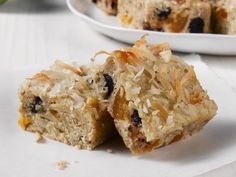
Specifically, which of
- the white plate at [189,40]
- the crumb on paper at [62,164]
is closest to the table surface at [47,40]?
the white plate at [189,40]

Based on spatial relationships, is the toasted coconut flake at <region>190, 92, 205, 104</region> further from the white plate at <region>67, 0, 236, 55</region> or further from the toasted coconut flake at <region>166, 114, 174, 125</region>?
the white plate at <region>67, 0, 236, 55</region>

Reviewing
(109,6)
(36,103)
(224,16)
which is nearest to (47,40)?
(109,6)

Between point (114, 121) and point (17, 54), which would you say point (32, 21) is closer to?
point (17, 54)

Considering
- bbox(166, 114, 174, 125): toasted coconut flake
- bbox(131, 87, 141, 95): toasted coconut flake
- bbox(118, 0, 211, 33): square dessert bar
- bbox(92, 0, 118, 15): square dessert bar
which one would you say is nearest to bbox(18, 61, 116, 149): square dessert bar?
bbox(131, 87, 141, 95): toasted coconut flake

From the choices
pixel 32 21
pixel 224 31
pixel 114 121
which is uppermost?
pixel 114 121

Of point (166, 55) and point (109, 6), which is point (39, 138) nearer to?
point (166, 55)

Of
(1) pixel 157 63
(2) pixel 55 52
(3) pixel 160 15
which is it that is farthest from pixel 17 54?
(1) pixel 157 63
